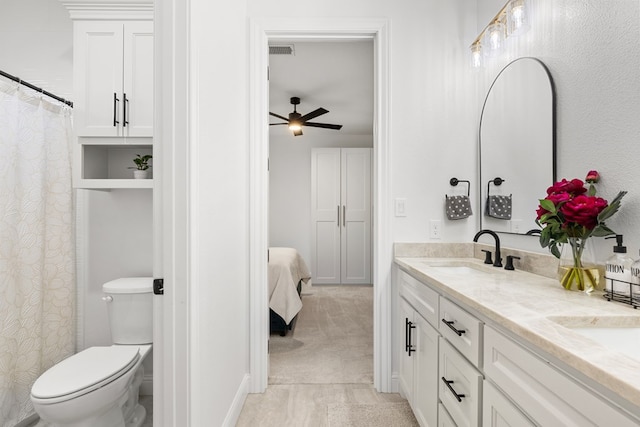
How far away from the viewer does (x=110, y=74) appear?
1.96 m

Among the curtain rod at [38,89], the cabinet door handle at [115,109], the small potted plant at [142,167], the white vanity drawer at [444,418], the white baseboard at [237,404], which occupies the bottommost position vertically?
the white baseboard at [237,404]

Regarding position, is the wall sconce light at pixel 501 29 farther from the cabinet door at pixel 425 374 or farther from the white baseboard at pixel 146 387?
the white baseboard at pixel 146 387

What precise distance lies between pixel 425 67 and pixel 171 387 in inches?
90.1

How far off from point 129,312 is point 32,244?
0.68 m

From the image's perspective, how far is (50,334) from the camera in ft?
6.68

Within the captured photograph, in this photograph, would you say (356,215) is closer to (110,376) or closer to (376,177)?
(376,177)

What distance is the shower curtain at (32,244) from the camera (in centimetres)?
180

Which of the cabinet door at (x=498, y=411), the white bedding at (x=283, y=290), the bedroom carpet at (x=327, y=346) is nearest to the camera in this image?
the cabinet door at (x=498, y=411)

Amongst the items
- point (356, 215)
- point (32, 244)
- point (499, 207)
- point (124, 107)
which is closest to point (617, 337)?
→ point (499, 207)

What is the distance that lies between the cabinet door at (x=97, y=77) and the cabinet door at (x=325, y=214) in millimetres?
3796

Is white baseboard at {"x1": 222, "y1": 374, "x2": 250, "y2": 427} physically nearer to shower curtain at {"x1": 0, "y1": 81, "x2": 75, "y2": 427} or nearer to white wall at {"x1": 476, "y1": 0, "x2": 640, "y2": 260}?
shower curtain at {"x1": 0, "y1": 81, "x2": 75, "y2": 427}

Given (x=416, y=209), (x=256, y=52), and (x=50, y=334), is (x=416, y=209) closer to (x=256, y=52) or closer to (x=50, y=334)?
(x=256, y=52)


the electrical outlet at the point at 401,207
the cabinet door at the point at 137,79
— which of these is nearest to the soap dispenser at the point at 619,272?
the electrical outlet at the point at 401,207

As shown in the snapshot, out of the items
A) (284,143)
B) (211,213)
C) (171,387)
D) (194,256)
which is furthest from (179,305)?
(284,143)
